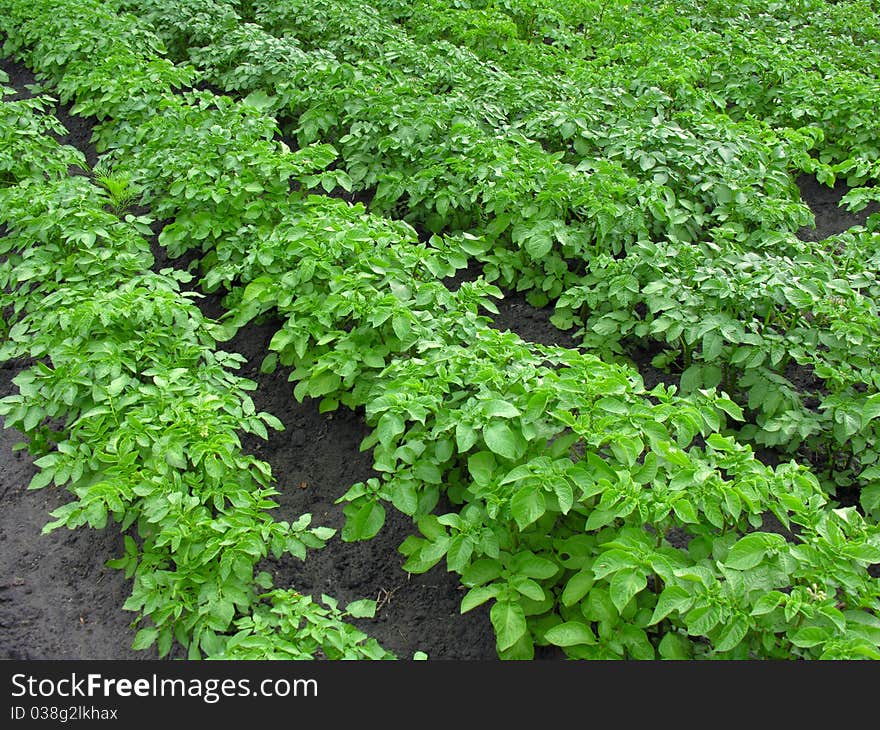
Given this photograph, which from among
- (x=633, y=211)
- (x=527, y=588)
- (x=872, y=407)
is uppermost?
(x=633, y=211)

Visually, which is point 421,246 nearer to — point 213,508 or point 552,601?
point 213,508

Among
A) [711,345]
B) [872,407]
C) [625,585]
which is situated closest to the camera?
[625,585]

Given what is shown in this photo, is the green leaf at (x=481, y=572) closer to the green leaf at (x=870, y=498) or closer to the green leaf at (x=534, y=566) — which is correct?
the green leaf at (x=534, y=566)

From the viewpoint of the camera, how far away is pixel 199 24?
19.7ft

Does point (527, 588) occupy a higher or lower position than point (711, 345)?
lower

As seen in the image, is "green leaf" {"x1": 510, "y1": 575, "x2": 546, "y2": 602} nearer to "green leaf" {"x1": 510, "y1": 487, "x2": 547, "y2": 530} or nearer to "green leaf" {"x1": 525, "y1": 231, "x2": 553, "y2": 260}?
"green leaf" {"x1": 510, "y1": 487, "x2": 547, "y2": 530}

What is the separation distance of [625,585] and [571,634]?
10.2 inches

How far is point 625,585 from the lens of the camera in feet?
7.45

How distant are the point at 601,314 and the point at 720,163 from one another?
1.10 m

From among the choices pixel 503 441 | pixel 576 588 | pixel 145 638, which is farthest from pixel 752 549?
pixel 145 638

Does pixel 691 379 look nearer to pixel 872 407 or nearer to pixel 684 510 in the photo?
pixel 872 407

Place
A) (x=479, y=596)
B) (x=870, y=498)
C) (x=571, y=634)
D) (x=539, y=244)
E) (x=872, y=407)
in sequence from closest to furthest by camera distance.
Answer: (x=571, y=634) < (x=479, y=596) < (x=872, y=407) < (x=870, y=498) < (x=539, y=244)

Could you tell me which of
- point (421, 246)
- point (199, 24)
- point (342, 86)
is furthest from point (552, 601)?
point (199, 24)

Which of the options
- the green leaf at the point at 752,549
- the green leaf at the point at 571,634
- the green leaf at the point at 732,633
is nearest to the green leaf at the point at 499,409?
the green leaf at the point at 571,634
